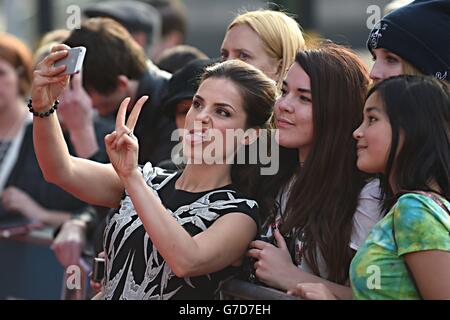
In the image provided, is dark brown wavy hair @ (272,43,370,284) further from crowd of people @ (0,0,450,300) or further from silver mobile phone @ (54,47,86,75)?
silver mobile phone @ (54,47,86,75)

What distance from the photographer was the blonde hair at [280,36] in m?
4.11

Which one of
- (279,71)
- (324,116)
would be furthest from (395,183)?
(279,71)

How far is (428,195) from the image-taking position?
A: 283 cm

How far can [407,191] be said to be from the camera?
2.88 m

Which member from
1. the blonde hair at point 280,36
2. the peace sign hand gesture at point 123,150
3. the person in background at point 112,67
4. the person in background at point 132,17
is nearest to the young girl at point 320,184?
the peace sign hand gesture at point 123,150

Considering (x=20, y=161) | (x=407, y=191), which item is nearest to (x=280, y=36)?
(x=407, y=191)

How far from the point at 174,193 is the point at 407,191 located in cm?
85

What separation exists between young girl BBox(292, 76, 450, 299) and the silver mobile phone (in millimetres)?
899

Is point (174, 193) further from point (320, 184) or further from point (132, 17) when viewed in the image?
point (132, 17)

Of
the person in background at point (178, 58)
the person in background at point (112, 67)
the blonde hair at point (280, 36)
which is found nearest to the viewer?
the blonde hair at point (280, 36)

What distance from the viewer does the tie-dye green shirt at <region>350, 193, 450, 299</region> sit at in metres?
2.75

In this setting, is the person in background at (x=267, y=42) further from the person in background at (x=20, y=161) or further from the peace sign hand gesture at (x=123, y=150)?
the person in background at (x=20, y=161)

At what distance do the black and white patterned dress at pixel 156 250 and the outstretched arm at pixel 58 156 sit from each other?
15cm

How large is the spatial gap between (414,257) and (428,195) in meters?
0.18
